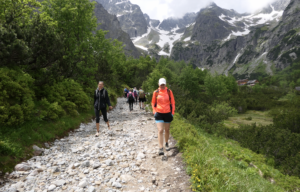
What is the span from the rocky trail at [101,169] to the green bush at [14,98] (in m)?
1.81

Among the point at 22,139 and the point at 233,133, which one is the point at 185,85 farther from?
the point at 22,139

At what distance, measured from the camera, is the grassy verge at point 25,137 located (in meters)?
5.58

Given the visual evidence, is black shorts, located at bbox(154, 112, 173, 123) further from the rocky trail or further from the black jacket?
the black jacket

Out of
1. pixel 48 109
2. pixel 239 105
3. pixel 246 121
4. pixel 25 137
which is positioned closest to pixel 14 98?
pixel 48 109

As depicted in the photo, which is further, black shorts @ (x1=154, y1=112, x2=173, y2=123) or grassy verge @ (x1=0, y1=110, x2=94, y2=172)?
black shorts @ (x1=154, y1=112, x2=173, y2=123)

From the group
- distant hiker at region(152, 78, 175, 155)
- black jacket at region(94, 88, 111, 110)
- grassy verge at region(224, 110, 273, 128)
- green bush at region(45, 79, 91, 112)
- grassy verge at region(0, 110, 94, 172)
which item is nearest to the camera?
grassy verge at region(0, 110, 94, 172)

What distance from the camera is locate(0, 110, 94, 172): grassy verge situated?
5580 millimetres

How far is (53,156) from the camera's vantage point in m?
6.67

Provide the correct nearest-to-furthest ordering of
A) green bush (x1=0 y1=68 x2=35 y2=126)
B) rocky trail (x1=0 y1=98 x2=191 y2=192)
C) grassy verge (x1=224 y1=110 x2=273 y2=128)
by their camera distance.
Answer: rocky trail (x1=0 y1=98 x2=191 y2=192) → green bush (x1=0 y1=68 x2=35 y2=126) → grassy verge (x1=224 y1=110 x2=273 y2=128)

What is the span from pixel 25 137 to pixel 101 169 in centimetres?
405

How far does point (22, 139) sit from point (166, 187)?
6.36 m

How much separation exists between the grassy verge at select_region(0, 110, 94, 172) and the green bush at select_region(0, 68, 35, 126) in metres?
0.40

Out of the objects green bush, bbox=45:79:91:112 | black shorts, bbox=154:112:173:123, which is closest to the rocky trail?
black shorts, bbox=154:112:173:123

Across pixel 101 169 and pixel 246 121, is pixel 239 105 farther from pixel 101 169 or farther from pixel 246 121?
pixel 101 169
